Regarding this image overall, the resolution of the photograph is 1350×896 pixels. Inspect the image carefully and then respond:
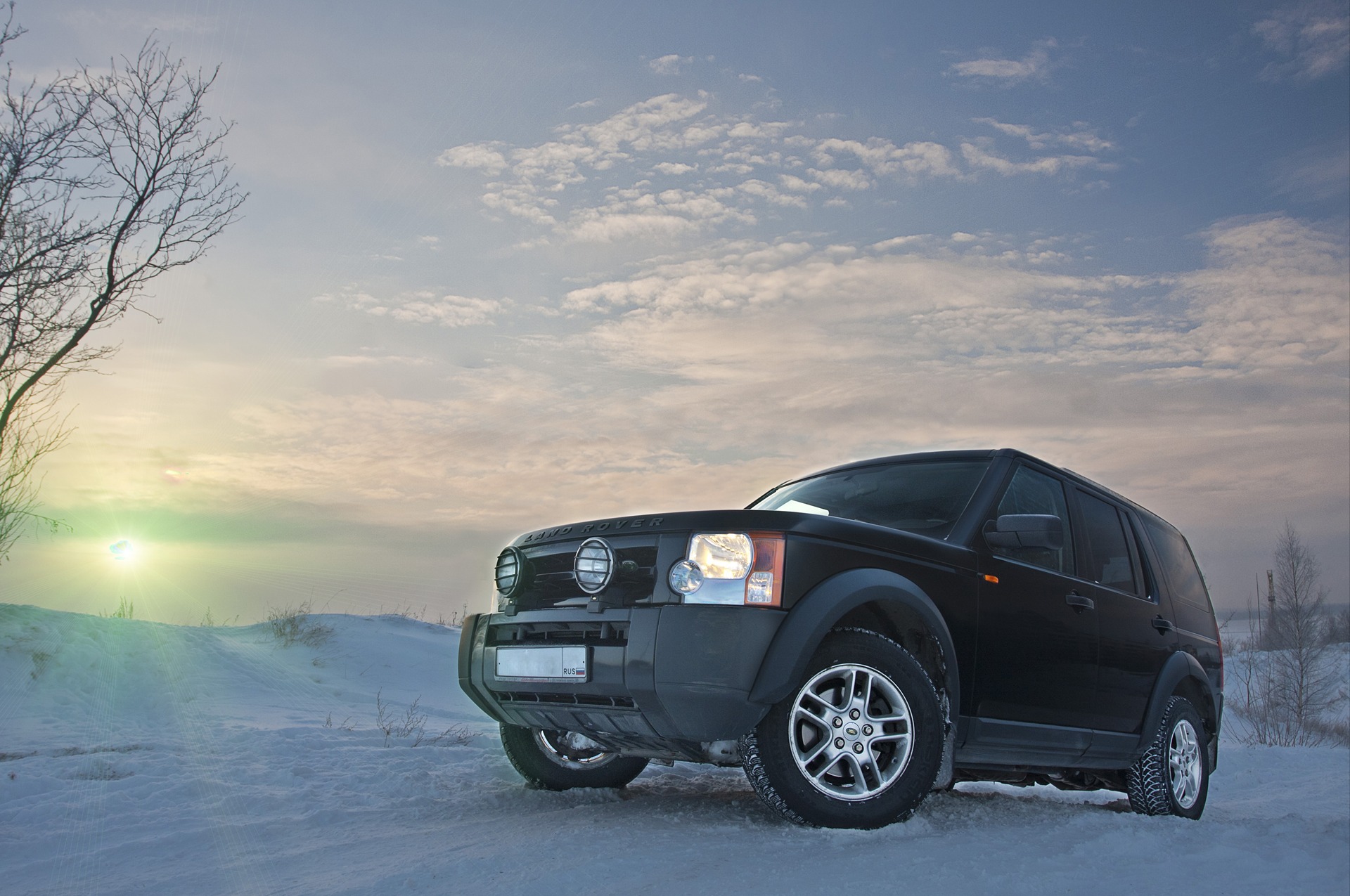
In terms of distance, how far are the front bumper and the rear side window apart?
3905 millimetres

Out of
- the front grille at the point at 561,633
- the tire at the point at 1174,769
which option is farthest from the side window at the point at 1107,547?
the front grille at the point at 561,633

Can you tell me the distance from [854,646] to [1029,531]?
43.8 inches

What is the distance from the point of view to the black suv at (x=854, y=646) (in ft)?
11.7

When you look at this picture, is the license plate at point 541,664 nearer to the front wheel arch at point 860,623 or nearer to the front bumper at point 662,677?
the front bumper at point 662,677

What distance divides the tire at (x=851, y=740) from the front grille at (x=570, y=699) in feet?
1.58

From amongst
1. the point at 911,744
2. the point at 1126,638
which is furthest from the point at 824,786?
the point at 1126,638

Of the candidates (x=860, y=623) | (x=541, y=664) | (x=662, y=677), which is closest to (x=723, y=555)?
(x=662, y=677)

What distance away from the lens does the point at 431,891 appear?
2859 mm

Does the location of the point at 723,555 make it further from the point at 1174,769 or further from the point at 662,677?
the point at 1174,769

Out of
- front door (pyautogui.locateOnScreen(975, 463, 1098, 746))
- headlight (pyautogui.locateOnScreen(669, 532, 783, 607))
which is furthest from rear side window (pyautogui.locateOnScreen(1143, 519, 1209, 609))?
headlight (pyautogui.locateOnScreen(669, 532, 783, 607))

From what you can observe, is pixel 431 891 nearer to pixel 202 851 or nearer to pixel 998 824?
pixel 202 851

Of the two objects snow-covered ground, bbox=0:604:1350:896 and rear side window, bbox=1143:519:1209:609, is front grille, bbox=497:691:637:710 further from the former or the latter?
rear side window, bbox=1143:519:1209:609

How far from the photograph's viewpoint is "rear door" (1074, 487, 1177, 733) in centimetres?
520

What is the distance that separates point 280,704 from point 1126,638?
25.8 ft
